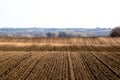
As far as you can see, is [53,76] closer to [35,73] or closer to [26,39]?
[35,73]

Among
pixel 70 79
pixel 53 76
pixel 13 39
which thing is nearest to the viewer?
pixel 70 79

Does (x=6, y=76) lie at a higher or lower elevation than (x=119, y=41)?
higher

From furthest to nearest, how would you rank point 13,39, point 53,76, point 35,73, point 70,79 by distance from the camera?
point 13,39, point 35,73, point 53,76, point 70,79

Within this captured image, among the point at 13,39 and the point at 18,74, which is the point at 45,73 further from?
the point at 13,39

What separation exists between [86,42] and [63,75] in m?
46.2


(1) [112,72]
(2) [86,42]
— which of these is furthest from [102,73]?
(2) [86,42]

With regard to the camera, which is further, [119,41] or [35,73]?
[119,41]

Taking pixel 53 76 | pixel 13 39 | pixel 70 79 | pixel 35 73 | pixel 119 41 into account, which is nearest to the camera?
pixel 70 79

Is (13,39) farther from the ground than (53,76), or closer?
closer

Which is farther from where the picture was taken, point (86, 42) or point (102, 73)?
point (86, 42)

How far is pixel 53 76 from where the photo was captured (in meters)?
18.9

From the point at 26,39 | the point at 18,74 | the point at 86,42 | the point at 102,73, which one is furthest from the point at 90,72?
the point at 26,39

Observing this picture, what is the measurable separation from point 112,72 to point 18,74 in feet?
18.0

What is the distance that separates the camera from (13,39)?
69250 millimetres
